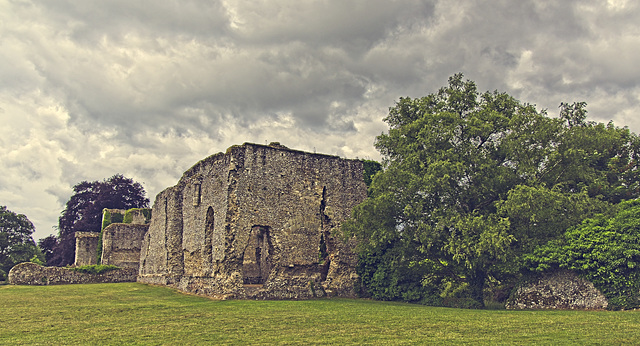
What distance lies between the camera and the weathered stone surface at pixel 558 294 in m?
16.6

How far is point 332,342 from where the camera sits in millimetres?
9977

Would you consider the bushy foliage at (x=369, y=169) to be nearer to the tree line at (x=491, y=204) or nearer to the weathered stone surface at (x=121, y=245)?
the tree line at (x=491, y=204)

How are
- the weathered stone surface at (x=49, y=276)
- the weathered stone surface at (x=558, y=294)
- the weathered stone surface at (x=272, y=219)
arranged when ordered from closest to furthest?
1. the weathered stone surface at (x=558, y=294)
2. the weathered stone surface at (x=272, y=219)
3. the weathered stone surface at (x=49, y=276)

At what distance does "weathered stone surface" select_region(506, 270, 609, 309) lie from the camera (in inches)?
654

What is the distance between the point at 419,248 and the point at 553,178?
6.22 m

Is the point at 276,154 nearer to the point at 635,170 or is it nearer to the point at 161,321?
the point at 161,321

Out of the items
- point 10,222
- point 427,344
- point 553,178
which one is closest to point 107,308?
point 427,344

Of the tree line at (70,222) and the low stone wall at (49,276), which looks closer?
the low stone wall at (49,276)

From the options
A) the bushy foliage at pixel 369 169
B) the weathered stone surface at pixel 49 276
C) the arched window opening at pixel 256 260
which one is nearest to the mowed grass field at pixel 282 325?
the bushy foliage at pixel 369 169

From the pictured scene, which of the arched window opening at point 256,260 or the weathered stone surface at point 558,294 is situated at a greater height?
the arched window opening at point 256,260

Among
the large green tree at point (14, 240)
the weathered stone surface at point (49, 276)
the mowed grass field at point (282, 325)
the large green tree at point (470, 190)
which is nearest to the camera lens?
the mowed grass field at point (282, 325)

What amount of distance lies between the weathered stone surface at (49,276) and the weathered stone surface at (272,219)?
708 centimetres

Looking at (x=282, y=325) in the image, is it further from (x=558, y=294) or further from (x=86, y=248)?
(x=86, y=248)

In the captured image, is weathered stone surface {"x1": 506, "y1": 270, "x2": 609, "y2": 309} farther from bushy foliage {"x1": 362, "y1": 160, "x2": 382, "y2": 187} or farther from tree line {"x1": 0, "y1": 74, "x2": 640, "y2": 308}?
bushy foliage {"x1": 362, "y1": 160, "x2": 382, "y2": 187}
